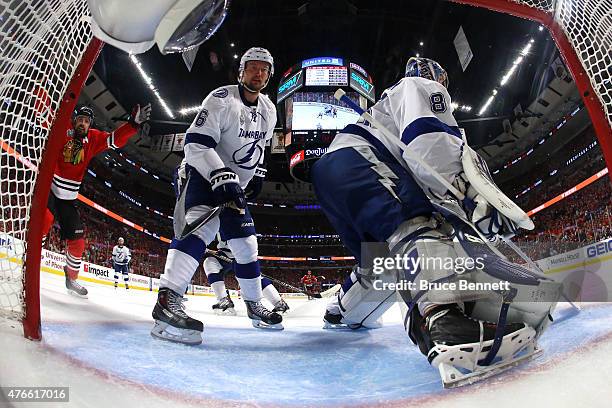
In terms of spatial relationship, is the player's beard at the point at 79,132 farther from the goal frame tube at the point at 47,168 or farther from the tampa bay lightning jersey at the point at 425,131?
the tampa bay lightning jersey at the point at 425,131

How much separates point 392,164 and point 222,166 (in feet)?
2.32

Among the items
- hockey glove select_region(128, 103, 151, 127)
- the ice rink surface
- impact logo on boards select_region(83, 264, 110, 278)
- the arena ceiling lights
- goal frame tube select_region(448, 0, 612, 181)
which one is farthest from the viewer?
the arena ceiling lights

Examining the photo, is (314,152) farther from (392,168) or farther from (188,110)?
(188,110)

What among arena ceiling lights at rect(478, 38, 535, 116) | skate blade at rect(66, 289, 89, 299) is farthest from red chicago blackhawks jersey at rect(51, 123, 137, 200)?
arena ceiling lights at rect(478, 38, 535, 116)

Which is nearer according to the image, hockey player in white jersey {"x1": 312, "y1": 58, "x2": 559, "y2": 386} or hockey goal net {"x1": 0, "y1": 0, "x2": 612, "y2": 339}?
→ hockey player in white jersey {"x1": 312, "y1": 58, "x2": 559, "y2": 386}

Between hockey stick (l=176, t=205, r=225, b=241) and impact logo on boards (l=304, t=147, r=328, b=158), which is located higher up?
impact logo on boards (l=304, t=147, r=328, b=158)

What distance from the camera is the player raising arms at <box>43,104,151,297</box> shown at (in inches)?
117

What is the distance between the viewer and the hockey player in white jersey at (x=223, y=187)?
1.57m

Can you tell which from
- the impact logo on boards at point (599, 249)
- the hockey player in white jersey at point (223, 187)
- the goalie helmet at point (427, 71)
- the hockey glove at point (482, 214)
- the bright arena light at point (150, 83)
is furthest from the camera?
the bright arena light at point (150, 83)

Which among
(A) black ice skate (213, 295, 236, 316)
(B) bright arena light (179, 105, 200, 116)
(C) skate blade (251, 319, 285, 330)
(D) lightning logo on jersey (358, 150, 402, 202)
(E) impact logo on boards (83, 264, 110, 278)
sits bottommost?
(E) impact logo on boards (83, 264, 110, 278)

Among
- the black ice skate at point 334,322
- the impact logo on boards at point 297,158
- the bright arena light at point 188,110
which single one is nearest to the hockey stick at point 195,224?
the black ice skate at point 334,322

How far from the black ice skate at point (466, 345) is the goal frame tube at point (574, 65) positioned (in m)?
0.54

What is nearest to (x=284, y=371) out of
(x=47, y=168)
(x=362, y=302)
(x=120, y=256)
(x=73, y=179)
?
(x=362, y=302)

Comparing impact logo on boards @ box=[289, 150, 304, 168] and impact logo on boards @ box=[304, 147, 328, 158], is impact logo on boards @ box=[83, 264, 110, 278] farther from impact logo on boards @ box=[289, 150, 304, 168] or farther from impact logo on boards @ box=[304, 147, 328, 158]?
impact logo on boards @ box=[304, 147, 328, 158]
